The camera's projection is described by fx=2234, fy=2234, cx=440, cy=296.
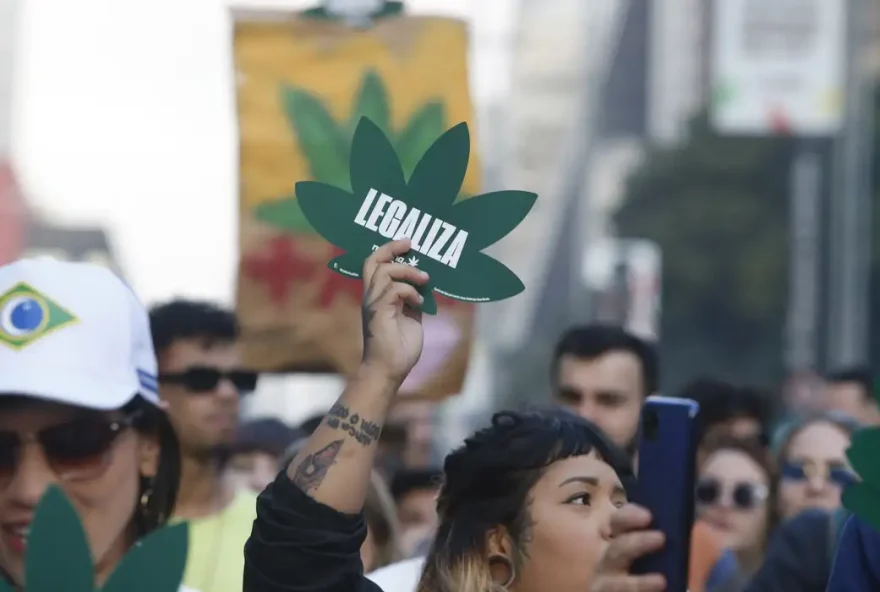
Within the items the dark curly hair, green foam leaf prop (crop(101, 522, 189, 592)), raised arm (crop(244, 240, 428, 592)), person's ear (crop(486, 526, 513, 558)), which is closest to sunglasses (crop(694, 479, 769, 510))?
the dark curly hair

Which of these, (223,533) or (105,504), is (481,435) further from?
(223,533)

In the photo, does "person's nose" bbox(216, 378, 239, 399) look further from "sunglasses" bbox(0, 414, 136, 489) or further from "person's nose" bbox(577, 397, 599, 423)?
"sunglasses" bbox(0, 414, 136, 489)

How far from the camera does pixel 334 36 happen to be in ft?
18.8

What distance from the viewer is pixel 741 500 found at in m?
7.05

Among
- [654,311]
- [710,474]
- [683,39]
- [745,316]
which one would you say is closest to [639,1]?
[683,39]

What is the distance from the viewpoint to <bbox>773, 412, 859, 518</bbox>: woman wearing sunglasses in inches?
271

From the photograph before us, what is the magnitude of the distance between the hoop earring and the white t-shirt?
1.88ft

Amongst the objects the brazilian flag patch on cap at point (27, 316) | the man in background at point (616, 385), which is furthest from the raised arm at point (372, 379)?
the man in background at point (616, 385)

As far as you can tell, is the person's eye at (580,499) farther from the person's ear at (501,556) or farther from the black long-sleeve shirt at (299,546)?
the black long-sleeve shirt at (299,546)

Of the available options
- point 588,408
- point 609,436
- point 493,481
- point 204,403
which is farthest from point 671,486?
→ point 588,408

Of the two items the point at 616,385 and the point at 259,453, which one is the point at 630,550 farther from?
the point at 259,453

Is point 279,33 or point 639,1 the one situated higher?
point 639,1

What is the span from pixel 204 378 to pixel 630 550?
3187 mm

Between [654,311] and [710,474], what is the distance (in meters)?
8.90
